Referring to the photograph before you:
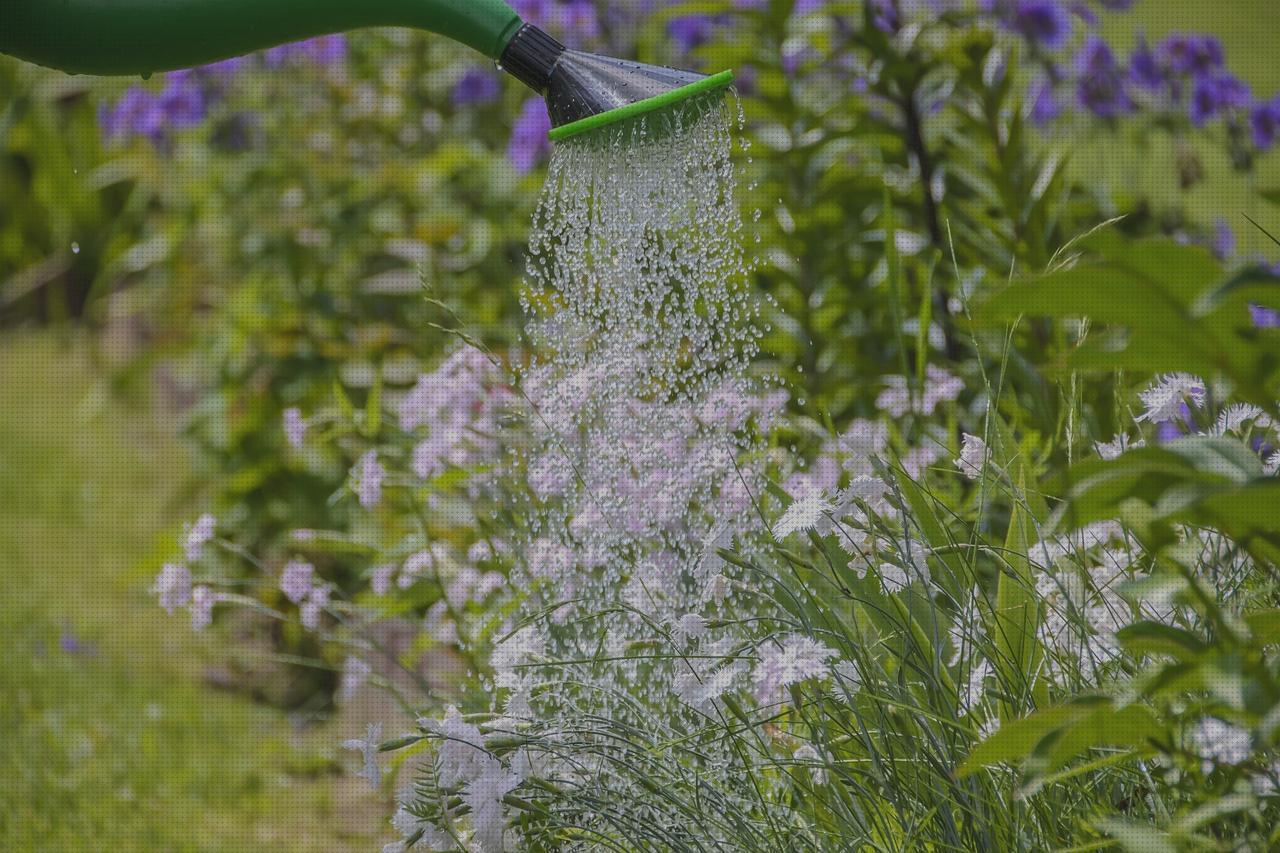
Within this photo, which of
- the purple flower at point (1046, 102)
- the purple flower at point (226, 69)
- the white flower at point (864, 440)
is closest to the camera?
the white flower at point (864, 440)

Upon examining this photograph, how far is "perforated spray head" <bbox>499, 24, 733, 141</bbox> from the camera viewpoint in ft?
4.50

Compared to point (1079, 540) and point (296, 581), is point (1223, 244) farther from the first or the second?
point (296, 581)

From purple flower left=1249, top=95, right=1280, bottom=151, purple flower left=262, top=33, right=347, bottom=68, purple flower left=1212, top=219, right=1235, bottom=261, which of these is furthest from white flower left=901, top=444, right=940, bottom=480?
purple flower left=262, top=33, right=347, bottom=68

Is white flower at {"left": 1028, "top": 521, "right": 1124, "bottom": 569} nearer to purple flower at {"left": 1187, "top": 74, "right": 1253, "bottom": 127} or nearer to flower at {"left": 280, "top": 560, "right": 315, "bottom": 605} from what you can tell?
flower at {"left": 280, "top": 560, "right": 315, "bottom": 605}

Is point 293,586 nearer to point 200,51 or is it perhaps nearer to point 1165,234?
point 200,51

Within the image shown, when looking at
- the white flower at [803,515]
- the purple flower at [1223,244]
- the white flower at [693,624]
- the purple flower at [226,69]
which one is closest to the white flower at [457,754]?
the white flower at [693,624]

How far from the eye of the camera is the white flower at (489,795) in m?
1.26

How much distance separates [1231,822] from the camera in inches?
44.3

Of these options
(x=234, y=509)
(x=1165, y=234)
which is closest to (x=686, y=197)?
(x=1165, y=234)

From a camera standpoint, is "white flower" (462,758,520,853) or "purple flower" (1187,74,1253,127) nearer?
"white flower" (462,758,520,853)

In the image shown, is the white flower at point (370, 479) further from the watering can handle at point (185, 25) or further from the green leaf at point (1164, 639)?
the green leaf at point (1164, 639)

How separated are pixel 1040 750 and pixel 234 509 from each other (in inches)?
103

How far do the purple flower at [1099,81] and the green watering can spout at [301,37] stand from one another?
5.98 ft

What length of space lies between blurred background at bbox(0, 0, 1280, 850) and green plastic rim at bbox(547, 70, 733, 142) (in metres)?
0.65
